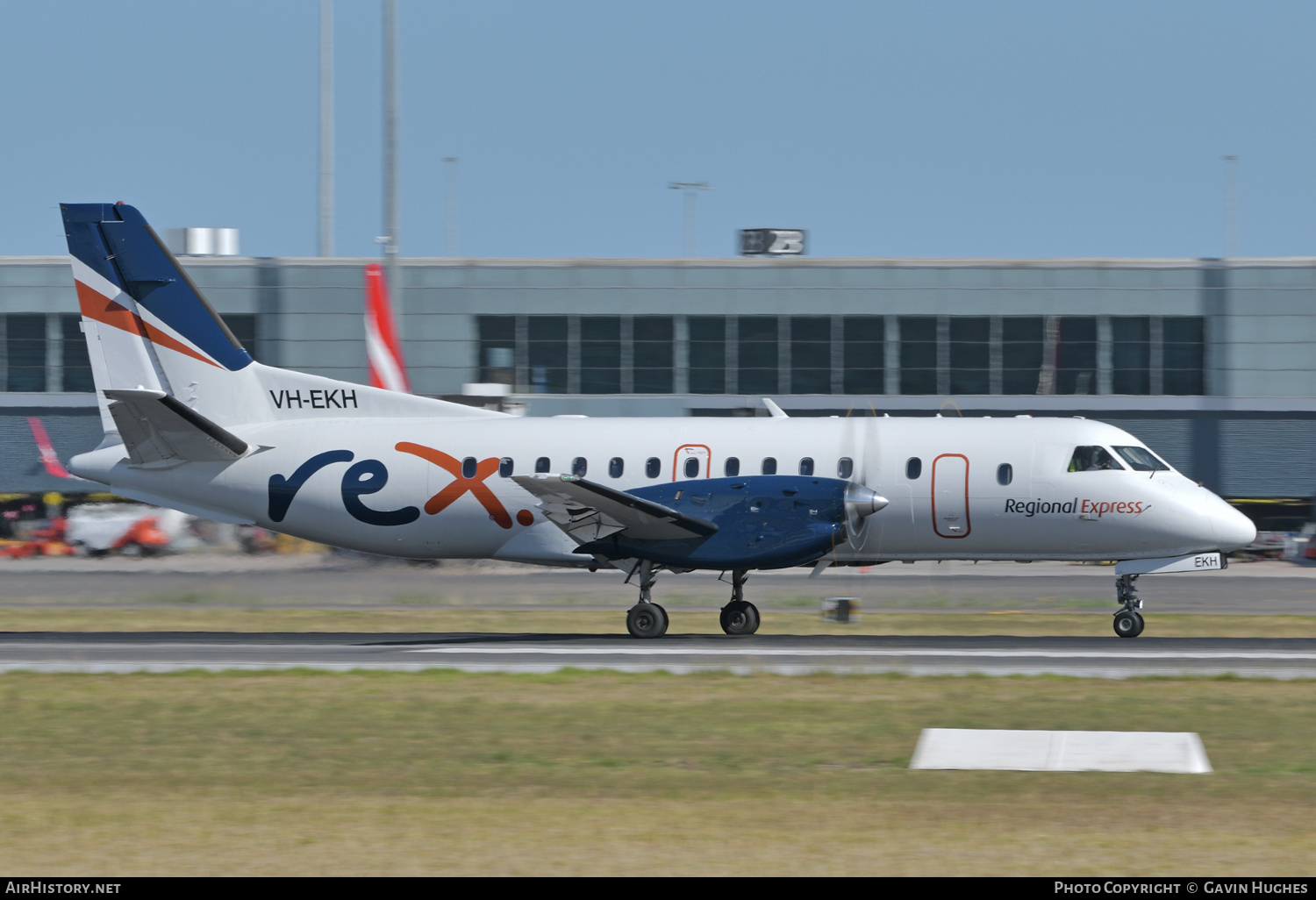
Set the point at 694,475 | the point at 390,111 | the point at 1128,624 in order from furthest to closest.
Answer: the point at 390,111
the point at 694,475
the point at 1128,624

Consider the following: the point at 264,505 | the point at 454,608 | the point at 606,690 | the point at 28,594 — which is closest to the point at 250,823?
the point at 606,690

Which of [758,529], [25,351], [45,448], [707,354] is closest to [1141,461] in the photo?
[758,529]

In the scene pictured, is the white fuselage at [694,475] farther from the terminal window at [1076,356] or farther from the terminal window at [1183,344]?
the terminal window at [1183,344]

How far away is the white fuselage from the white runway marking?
2270 millimetres

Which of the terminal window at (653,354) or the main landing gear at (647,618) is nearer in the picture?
the main landing gear at (647,618)

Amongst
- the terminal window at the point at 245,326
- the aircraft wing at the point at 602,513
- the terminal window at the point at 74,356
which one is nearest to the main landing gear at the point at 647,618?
the aircraft wing at the point at 602,513

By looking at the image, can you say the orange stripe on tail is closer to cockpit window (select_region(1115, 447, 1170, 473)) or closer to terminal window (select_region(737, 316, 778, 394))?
cockpit window (select_region(1115, 447, 1170, 473))

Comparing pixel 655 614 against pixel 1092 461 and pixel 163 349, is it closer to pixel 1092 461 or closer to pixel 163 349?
pixel 1092 461

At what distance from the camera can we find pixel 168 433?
23.3 meters

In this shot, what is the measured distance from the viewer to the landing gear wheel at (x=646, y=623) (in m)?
22.2

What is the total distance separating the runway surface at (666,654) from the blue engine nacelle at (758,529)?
1.27 metres

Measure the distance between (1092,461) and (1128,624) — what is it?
254 cm

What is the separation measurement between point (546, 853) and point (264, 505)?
15832mm

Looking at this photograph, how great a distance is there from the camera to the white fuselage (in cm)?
2252
